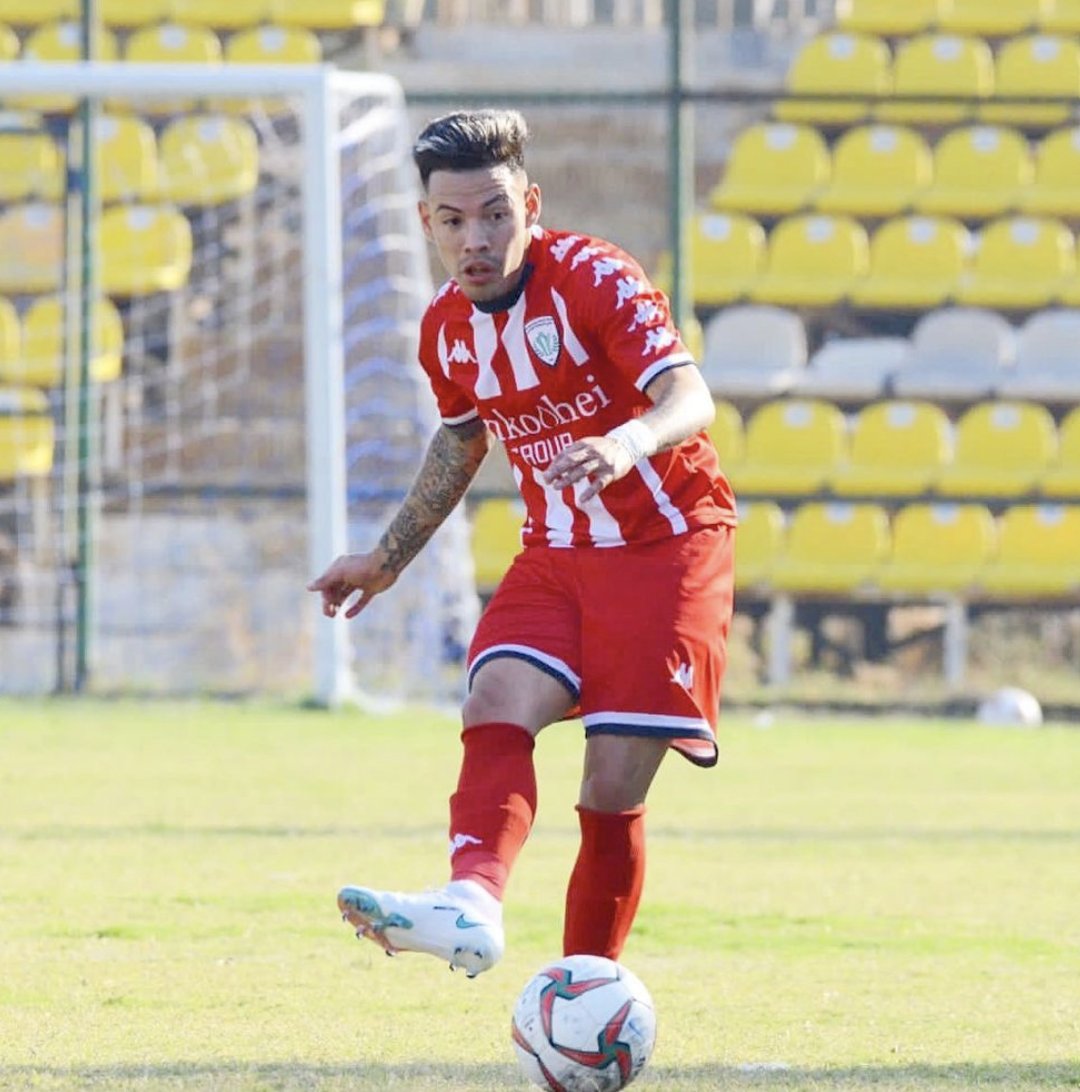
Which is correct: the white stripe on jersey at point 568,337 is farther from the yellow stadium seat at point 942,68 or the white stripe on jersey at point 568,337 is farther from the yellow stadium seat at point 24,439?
the yellow stadium seat at point 942,68

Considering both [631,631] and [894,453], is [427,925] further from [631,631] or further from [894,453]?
[894,453]

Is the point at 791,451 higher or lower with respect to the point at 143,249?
lower

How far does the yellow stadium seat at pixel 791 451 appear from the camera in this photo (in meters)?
14.8

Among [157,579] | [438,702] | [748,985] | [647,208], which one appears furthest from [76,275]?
[748,985]

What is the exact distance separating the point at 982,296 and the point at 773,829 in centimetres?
850

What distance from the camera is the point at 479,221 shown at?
4262mm

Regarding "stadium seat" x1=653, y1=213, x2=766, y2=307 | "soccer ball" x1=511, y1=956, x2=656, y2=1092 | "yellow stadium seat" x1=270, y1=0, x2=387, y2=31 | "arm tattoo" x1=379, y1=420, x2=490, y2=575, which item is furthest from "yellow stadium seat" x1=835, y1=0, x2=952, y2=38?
"soccer ball" x1=511, y1=956, x2=656, y2=1092

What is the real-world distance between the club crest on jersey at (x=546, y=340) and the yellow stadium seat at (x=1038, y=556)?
10.3 metres

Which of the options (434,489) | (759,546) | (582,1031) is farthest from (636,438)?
(759,546)

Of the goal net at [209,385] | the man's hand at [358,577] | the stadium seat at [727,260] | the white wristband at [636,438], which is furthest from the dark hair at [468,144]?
the stadium seat at [727,260]

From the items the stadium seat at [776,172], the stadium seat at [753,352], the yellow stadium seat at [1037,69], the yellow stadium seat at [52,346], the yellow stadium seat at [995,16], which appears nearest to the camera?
the yellow stadium seat at [52,346]

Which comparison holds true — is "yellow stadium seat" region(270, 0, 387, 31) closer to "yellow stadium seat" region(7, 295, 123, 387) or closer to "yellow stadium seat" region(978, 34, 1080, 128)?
"yellow stadium seat" region(7, 295, 123, 387)

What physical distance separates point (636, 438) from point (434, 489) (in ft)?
3.49

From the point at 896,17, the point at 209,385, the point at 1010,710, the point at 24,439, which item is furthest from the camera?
the point at 896,17
